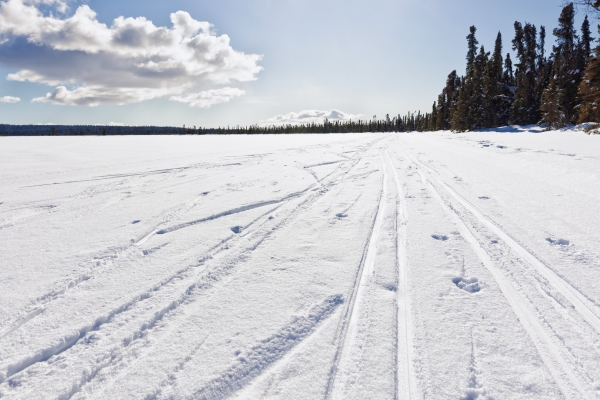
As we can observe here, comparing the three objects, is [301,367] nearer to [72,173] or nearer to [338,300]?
[338,300]

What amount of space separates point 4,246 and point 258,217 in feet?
9.61

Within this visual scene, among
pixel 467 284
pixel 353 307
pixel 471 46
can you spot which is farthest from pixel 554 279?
pixel 471 46

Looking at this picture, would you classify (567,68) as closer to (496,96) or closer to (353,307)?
(496,96)

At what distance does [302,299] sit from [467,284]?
1.42 meters

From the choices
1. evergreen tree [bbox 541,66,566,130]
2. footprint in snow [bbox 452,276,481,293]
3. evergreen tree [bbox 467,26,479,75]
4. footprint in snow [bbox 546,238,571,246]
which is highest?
evergreen tree [bbox 467,26,479,75]

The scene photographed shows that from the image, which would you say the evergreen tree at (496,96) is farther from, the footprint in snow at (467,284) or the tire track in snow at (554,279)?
the footprint in snow at (467,284)

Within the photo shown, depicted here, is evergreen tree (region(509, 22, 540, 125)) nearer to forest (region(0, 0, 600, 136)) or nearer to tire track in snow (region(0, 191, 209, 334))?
forest (region(0, 0, 600, 136))

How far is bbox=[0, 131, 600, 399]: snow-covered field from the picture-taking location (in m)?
1.60

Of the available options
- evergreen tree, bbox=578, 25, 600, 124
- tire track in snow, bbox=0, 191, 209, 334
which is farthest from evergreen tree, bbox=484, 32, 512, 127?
tire track in snow, bbox=0, 191, 209, 334

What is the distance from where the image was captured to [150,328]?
78.3 inches

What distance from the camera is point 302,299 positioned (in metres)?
2.31

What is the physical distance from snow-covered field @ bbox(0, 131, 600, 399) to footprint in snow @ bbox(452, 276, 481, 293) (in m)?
0.02

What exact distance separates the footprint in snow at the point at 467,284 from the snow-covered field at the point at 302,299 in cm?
2

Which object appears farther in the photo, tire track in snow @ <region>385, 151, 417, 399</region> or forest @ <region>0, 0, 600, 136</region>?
forest @ <region>0, 0, 600, 136</region>
